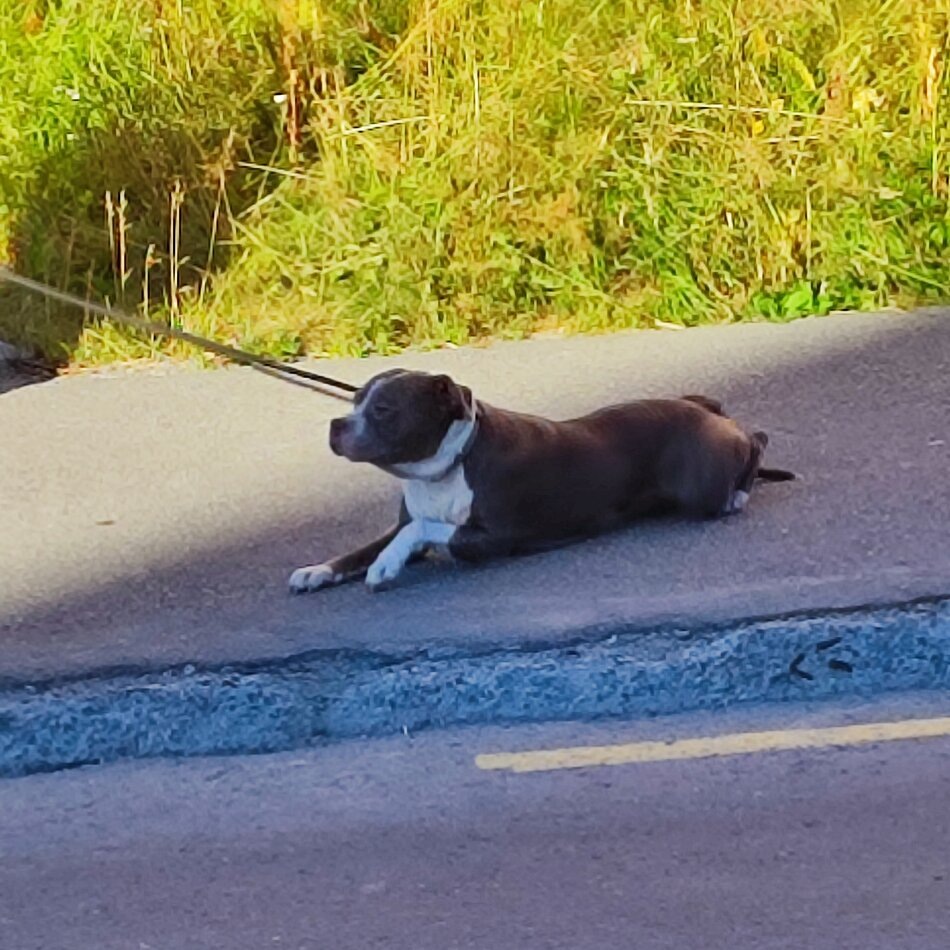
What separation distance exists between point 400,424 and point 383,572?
0.40 meters

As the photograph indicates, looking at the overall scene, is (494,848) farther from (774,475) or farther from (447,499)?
(774,475)

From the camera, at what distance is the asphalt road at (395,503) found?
16.8 ft

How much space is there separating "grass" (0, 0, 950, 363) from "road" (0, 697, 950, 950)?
12.8ft

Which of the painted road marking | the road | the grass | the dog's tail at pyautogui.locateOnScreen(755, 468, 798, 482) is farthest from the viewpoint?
the grass

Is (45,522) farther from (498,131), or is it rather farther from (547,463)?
(498,131)

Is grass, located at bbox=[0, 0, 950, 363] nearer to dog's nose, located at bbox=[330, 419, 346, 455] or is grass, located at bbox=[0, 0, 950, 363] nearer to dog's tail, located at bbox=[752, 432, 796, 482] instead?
dog's tail, located at bbox=[752, 432, 796, 482]

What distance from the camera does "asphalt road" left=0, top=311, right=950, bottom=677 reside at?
5.12m

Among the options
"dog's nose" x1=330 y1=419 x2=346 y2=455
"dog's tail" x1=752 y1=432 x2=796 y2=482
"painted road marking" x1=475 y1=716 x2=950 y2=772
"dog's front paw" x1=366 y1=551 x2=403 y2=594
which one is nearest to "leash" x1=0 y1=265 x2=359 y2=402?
"dog's nose" x1=330 y1=419 x2=346 y2=455

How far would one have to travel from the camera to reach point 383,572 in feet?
17.6

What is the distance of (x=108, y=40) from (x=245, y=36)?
0.63m

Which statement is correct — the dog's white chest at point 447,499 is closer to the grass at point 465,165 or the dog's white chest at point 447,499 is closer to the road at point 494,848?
the road at point 494,848

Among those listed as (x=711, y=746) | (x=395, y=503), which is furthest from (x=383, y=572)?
(x=711, y=746)

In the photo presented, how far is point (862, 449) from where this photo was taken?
6.50 meters

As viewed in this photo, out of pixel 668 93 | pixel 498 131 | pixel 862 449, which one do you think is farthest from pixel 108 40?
pixel 862 449
